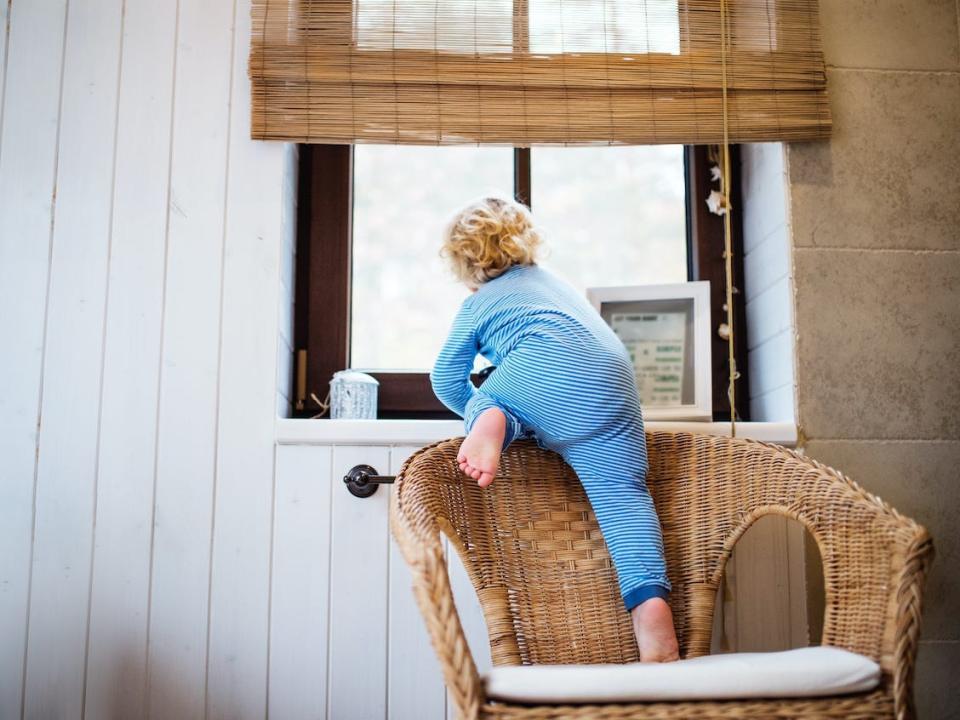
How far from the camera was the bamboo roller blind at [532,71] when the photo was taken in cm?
181

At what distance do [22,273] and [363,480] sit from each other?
32.7 inches

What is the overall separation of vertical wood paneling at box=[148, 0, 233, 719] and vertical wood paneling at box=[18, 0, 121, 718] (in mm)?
138

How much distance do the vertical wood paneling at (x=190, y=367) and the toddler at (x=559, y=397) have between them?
51 cm

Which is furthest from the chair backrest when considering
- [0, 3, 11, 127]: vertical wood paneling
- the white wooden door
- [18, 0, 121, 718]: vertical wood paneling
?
[0, 3, 11, 127]: vertical wood paneling

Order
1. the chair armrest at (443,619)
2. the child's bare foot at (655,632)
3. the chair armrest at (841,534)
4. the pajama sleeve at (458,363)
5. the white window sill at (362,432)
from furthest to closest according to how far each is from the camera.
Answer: the white window sill at (362,432)
the pajama sleeve at (458,363)
the child's bare foot at (655,632)
the chair armrest at (841,534)
the chair armrest at (443,619)

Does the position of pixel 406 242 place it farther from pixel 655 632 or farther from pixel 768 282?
pixel 655 632

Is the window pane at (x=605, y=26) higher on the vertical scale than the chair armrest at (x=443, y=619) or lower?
higher

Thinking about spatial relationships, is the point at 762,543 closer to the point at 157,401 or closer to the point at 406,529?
the point at 406,529

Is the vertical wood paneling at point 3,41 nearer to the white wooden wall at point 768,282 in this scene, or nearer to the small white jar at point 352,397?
the small white jar at point 352,397

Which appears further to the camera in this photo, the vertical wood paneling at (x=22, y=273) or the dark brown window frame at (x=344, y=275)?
the dark brown window frame at (x=344, y=275)

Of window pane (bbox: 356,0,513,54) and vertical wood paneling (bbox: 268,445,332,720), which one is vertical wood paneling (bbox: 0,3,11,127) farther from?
vertical wood paneling (bbox: 268,445,332,720)

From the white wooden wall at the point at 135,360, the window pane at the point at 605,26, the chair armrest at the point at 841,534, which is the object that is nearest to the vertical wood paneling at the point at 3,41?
the white wooden wall at the point at 135,360

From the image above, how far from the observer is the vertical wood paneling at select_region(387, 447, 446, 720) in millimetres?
1680

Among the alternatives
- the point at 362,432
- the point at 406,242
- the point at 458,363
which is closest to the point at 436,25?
the point at 406,242
